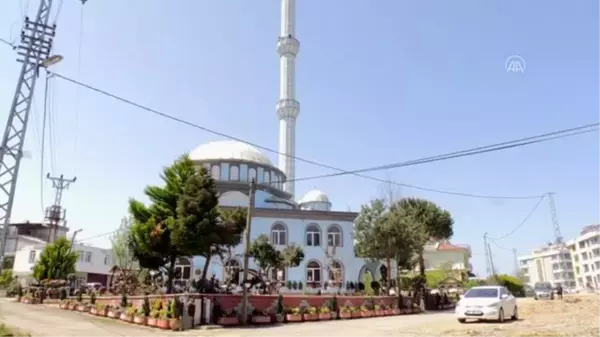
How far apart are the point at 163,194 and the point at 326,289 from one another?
63.3 feet

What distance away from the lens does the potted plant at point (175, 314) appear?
54.1 ft

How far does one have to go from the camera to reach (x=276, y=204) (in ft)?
149

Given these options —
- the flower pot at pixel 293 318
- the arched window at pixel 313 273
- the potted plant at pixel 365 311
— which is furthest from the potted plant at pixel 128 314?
the arched window at pixel 313 273

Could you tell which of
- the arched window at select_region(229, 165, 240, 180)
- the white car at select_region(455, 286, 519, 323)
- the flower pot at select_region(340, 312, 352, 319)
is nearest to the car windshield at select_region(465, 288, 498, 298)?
the white car at select_region(455, 286, 519, 323)

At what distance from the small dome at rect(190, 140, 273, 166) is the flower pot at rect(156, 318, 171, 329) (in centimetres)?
2901

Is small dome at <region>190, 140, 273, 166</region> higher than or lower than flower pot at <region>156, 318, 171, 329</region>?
higher

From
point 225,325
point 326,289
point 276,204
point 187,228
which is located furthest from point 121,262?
point 225,325

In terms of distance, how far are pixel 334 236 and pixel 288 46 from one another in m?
28.1

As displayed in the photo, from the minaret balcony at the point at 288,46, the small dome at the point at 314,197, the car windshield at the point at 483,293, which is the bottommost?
the car windshield at the point at 483,293

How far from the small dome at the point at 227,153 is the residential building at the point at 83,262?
685 inches

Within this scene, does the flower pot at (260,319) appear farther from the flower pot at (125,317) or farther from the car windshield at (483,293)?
the car windshield at (483,293)

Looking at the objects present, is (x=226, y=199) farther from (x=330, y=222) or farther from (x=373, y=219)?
(x=373, y=219)

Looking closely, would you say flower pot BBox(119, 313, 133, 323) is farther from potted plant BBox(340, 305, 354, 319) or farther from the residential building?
the residential building

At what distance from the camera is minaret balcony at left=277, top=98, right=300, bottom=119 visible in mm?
56781
